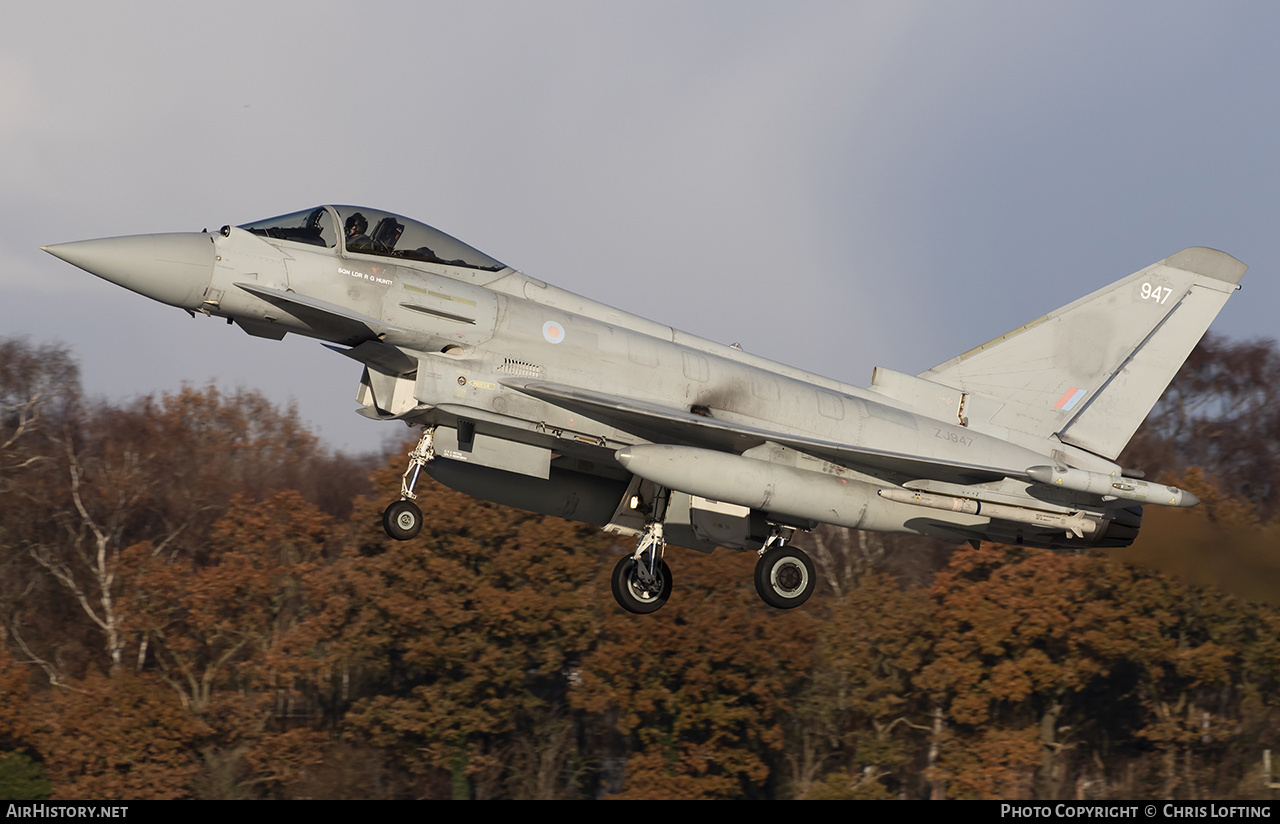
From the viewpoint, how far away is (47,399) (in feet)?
182

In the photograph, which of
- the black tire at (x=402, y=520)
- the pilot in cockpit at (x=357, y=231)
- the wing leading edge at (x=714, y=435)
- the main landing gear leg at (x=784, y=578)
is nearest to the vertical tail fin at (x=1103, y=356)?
the wing leading edge at (x=714, y=435)

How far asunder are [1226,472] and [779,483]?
52981mm

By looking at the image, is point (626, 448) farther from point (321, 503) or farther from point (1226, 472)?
point (1226, 472)

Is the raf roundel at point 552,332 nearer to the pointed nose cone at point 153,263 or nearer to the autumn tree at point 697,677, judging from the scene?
the pointed nose cone at point 153,263

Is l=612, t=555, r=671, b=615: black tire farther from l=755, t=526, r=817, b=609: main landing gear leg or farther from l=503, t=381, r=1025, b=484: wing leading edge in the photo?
l=503, t=381, r=1025, b=484: wing leading edge

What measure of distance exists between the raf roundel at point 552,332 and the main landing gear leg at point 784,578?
13.5ft

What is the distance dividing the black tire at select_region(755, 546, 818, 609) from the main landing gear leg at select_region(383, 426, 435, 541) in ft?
15.1

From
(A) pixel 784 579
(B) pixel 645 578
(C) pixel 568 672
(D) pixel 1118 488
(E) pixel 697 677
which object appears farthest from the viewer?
(C) pixel 568 672

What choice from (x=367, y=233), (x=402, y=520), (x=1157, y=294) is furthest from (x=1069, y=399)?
(x=367, y=233)

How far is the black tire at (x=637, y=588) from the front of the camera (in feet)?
54.9

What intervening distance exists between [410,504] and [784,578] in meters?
5.03

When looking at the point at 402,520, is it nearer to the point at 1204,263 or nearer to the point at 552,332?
the point at 552,332

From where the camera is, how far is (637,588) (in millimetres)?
16719
